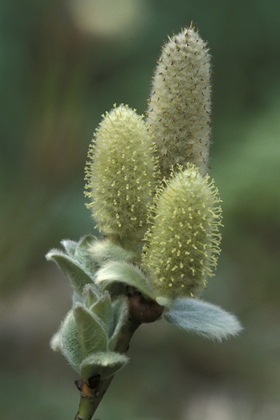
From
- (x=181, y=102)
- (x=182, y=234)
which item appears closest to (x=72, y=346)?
(x=182, y=234)

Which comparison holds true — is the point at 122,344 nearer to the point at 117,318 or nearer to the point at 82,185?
the point at 117,318

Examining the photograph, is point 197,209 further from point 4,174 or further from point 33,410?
point 4,174

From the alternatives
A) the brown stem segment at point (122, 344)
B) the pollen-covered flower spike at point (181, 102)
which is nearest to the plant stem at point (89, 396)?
the brown stem segment at point (122, 344)

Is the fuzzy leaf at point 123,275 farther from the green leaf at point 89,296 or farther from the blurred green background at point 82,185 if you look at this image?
the blurred green background at point 82,185

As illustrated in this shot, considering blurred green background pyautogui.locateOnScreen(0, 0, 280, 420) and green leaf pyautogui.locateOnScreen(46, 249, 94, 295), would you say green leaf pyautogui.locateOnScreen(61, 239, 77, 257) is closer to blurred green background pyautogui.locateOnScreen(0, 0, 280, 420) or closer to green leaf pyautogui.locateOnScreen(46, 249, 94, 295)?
green leaf pyautogui.locateOnScreen(46, 249, 94, 295)

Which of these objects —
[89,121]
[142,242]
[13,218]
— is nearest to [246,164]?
[89,121]

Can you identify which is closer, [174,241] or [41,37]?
[174,241]


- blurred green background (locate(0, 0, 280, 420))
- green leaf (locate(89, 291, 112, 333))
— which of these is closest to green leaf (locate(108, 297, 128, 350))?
green leaf (locate(89, 291, 112, 333))
